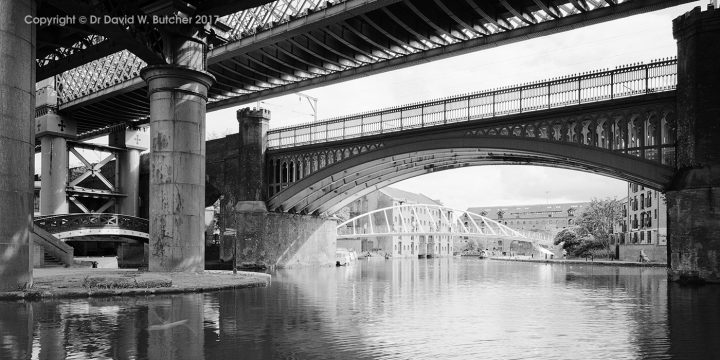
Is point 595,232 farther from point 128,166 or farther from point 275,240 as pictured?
point 128,166

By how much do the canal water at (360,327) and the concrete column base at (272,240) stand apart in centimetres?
3016

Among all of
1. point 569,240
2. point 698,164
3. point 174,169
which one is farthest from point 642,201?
point 174,169

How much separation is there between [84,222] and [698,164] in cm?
4396

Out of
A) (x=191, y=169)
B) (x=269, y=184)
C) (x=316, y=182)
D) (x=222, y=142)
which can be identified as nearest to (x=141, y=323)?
(x=191, y=169)

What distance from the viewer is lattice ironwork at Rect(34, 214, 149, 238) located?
51.4 m

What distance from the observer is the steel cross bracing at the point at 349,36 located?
32969 millimetres

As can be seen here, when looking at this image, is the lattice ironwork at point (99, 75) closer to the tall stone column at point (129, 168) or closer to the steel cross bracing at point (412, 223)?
the tall stone column at point (129, 168)

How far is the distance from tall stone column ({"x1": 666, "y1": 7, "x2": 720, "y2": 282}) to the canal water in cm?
524

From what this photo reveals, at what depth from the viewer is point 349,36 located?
3903 centimetres

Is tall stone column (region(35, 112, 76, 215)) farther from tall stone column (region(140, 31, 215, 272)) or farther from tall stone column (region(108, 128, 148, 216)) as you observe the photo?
tall stone column (region(140, 31, 215, 272))

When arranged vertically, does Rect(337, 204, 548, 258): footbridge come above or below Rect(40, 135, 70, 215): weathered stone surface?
below

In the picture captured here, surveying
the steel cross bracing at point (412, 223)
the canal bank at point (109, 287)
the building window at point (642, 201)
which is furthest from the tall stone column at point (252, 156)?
the steel cross bracing at point (412, 223)

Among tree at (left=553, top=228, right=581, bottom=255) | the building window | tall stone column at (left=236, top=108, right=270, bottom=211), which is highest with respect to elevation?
tall stone column at (left=236, top=108, right=270, bottom=211)

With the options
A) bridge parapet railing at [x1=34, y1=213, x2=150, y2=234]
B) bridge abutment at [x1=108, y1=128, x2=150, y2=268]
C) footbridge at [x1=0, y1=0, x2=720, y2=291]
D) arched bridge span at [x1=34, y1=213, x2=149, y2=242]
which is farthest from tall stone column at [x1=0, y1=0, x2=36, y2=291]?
bridge abutment at [x1=108, y1=128, x2=150, y2=268]
